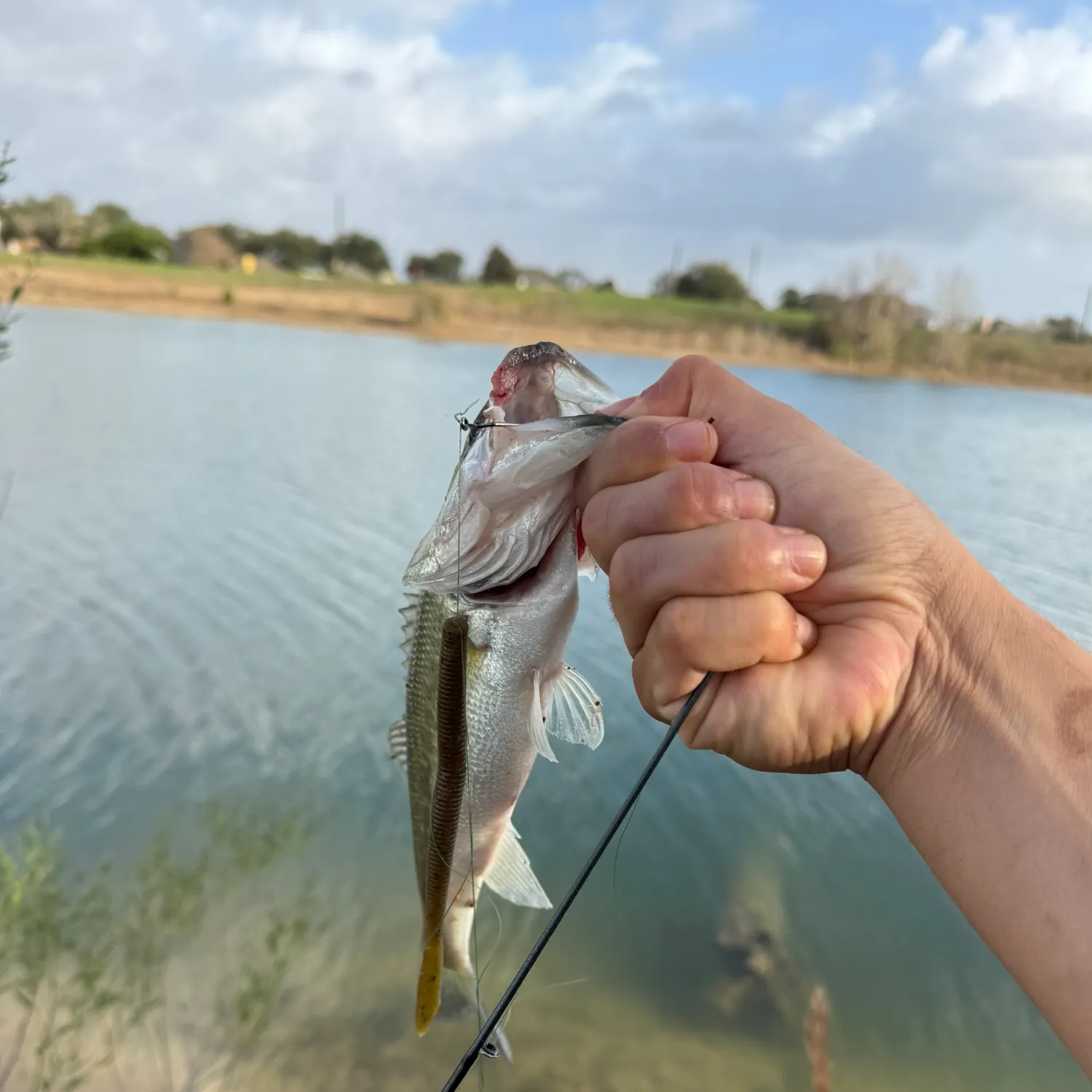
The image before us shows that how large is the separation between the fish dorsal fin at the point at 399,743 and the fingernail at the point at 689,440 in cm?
113

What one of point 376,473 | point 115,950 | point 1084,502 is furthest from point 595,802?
point 376,473

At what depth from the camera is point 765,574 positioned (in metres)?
1.50

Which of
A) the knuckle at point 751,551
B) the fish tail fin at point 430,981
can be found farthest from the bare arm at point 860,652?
the fish tail fin at point 430,981

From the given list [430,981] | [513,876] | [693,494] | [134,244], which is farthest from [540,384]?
[134,244]

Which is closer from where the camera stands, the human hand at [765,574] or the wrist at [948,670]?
the human hand at [765,574]

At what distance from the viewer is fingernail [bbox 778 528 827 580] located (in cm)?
151

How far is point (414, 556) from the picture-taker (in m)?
1.92

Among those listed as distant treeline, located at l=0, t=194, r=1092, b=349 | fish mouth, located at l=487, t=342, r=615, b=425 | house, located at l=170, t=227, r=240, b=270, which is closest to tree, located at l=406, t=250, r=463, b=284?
distant treeline, located at l=0, t=194, r=1092, b=349

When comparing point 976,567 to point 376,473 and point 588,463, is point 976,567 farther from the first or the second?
point 376,473

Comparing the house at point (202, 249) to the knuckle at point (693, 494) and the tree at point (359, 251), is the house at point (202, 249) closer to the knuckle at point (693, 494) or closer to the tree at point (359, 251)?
the tree at point (359, 251)

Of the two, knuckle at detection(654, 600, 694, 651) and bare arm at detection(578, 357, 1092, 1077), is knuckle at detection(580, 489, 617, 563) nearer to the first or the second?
bare arm at detection(578, 357, 1092, 1077)

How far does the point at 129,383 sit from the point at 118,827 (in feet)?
52.4

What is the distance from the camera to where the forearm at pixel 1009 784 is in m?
1.44

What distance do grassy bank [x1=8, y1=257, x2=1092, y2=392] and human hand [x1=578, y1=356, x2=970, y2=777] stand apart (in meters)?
4.39
